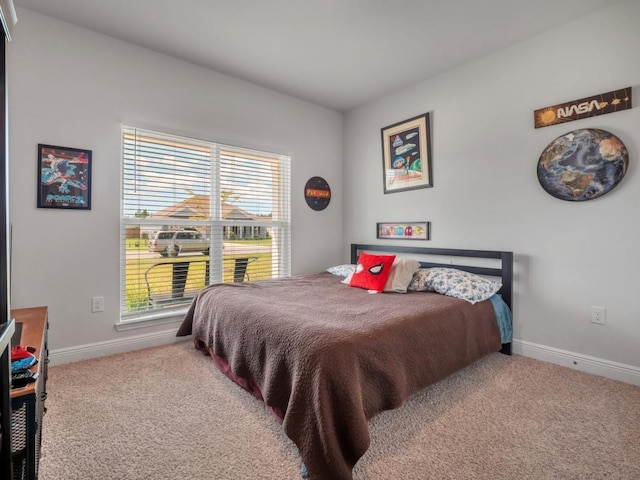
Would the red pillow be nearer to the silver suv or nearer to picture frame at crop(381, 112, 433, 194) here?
picture frame at crop(381, 112, 433, 194)

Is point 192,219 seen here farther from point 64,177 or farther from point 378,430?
point 378,430

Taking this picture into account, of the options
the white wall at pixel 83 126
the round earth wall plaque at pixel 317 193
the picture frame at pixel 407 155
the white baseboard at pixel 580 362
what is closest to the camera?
the white baseboard at pixel 580 362

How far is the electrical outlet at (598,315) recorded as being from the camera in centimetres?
225

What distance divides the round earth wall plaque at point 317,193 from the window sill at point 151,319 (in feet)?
5.91

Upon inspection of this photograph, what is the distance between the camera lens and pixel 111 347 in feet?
8.48

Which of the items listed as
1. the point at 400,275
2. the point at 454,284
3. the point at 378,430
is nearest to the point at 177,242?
the point at 400,275

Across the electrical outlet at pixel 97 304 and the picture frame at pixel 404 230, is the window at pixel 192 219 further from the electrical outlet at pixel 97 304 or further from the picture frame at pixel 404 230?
the picture frame at pixel 404 230

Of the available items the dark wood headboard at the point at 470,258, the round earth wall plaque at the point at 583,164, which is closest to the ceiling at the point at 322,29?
the round earth wall plaque at the point at 583,164

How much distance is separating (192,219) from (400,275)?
1.96 m

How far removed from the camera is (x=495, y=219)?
2.77 meters

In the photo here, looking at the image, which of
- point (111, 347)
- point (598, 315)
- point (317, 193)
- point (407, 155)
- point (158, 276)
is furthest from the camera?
point (317, 193)

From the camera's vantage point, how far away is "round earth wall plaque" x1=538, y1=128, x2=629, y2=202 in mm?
2166

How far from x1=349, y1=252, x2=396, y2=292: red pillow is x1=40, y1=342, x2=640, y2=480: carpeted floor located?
88cm

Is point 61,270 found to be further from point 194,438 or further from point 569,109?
point 569,109
